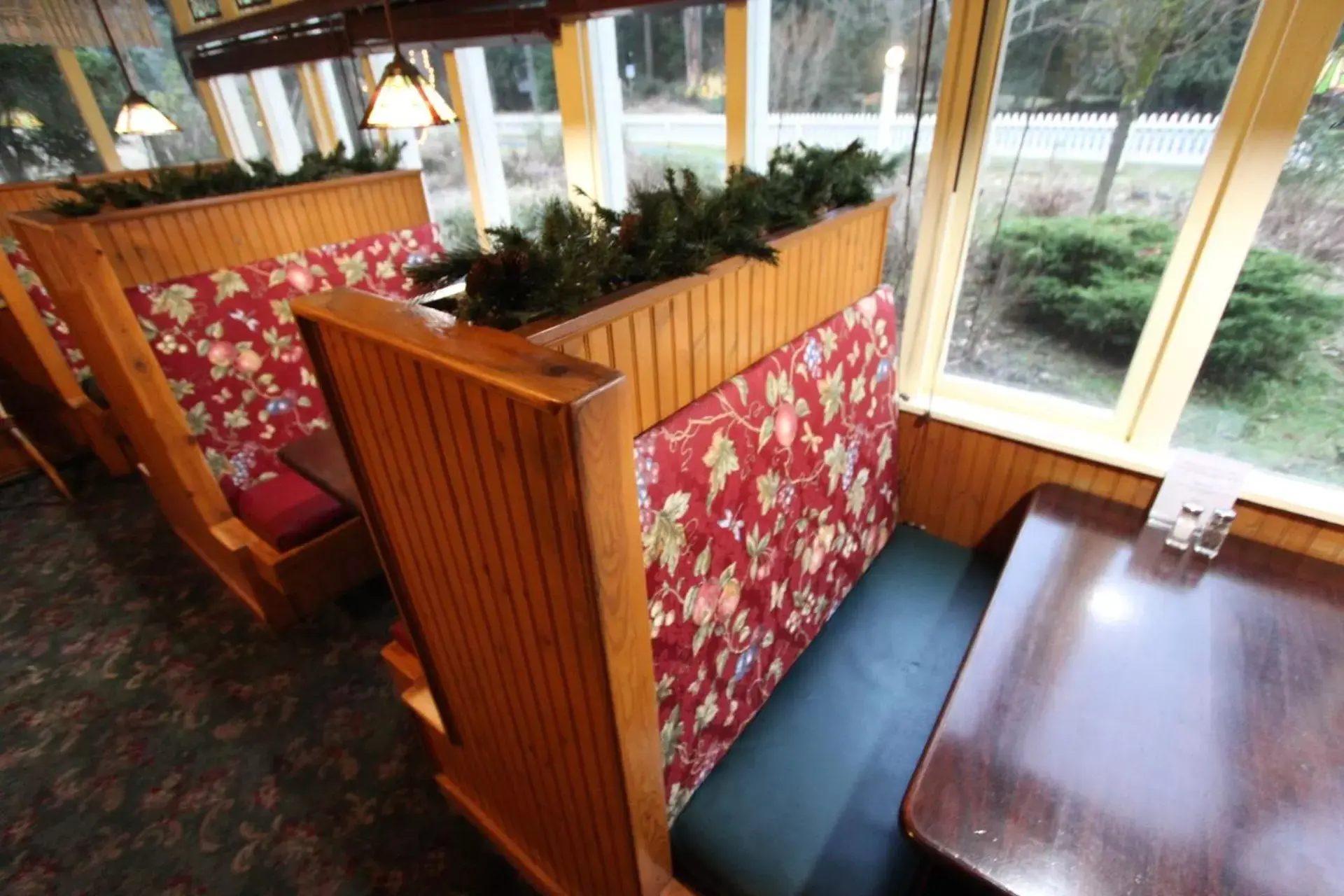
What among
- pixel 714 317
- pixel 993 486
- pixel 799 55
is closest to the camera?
pixel 714 317

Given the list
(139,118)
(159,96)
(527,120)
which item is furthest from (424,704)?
(159,96)

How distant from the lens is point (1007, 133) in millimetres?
1563

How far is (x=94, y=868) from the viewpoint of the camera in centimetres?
166

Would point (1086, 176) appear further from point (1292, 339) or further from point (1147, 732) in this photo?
point (1147, 732)

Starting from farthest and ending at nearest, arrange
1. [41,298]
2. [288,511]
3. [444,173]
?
1. [444,173]
2. [41,298]
3. [288,511]

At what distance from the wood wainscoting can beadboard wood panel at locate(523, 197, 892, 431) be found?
55 cm

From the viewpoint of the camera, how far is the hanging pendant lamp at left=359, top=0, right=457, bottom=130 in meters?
1.83

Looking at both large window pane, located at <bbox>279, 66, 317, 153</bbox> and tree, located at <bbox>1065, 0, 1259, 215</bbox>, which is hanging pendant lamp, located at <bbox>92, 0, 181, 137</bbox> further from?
tree, located at <bbox>1065, 0, 1259, 215</bbox>

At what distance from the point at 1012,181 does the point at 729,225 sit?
926mm

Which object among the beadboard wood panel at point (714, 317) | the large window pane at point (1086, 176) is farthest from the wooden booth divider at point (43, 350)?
the large window pane at point (1086, 176)

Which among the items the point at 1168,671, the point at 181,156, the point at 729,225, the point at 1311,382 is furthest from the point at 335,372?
the point at 181,156

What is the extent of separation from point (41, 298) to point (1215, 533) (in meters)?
4.64

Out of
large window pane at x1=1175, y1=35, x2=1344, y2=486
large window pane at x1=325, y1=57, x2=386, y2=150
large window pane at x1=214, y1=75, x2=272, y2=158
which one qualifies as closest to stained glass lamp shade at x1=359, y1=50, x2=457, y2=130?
large window pane at x1=325, y1=57, x2=386, y2=150

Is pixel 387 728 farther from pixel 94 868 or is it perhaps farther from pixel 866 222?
pixel 866 222
